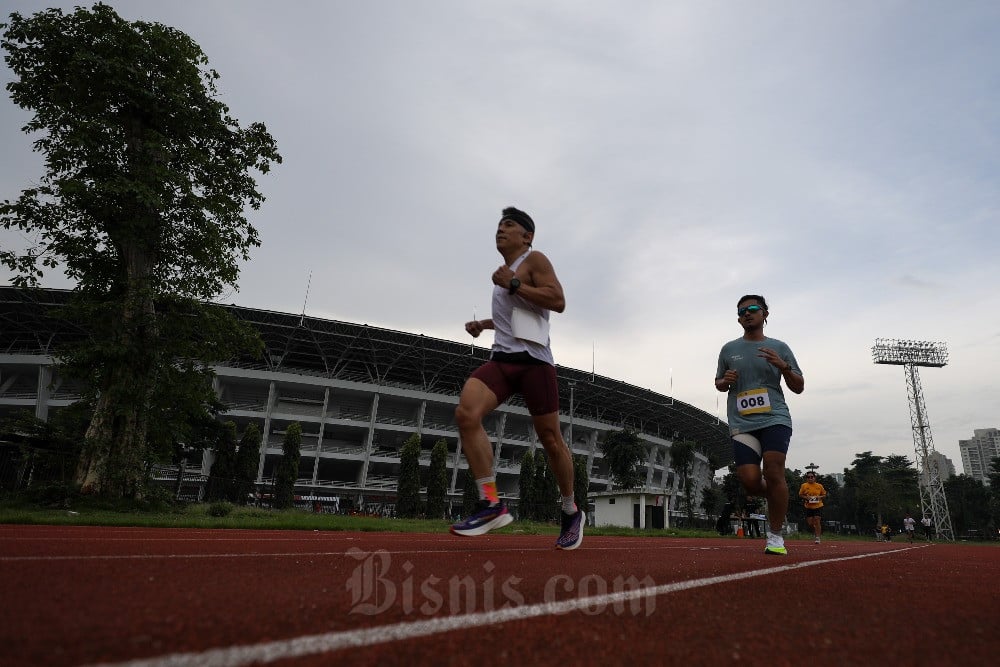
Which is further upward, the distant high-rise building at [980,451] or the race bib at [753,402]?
the distant high-rise building at [980,451]

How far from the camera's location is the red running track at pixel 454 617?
3.66ft

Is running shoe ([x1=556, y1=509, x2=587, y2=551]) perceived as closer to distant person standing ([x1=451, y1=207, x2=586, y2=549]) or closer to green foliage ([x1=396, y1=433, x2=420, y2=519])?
distant person standing ([x1=451, y1=207, x2=586, y2=549])

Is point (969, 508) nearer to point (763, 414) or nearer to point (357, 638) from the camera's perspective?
point (763, 414)

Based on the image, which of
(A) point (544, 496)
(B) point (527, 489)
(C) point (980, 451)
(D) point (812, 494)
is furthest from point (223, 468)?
(C) point (980, 451)

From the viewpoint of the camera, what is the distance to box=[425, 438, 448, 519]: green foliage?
117 ft

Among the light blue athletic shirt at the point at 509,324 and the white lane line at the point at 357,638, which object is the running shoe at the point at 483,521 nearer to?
the light blue athletic shirt at the point at 509,324

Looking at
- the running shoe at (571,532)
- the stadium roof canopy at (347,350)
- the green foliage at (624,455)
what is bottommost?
the running shoe at (571,532)

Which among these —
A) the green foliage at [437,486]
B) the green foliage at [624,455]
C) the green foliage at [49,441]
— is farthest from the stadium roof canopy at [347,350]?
the green foliage at [49,441]

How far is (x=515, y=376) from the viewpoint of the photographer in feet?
12.0

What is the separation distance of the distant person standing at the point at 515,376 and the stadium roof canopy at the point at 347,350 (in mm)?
40638

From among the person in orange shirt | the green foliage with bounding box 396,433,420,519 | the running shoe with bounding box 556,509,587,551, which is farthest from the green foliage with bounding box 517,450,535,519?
the running shoe with bounding box 556,509,587,551

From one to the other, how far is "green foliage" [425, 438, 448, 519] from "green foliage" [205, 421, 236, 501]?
461 inches

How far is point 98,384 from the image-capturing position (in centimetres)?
1087

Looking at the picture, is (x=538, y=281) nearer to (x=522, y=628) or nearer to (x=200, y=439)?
(x=522, y=628)
